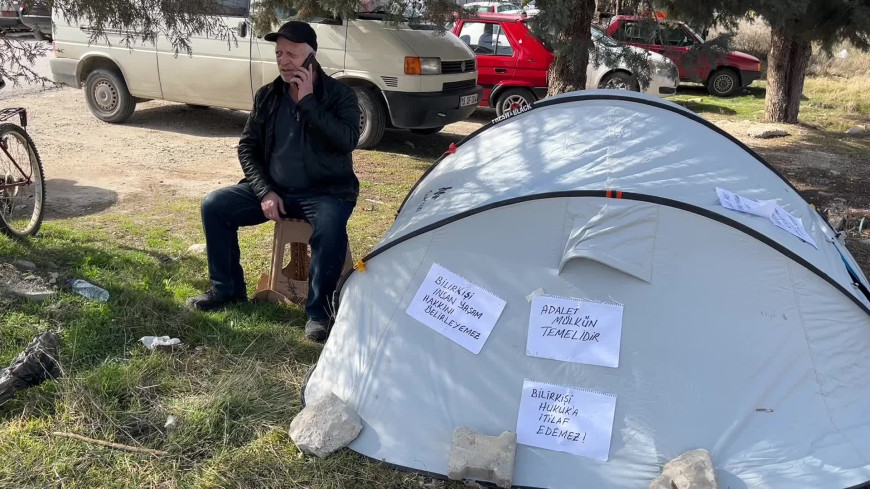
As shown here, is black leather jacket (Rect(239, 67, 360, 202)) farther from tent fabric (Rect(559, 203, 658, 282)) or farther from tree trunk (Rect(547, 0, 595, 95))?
tree trunk (Rect(547, 0, 595, 95))

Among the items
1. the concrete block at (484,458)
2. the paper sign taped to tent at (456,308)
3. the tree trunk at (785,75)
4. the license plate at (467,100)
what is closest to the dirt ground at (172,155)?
the tree trunk at (785,75)

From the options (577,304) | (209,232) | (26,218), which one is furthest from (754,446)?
(26,218)

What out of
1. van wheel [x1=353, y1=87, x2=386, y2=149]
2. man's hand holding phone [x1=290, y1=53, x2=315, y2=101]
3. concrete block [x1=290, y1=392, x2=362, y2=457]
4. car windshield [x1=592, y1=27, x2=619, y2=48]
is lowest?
concrete block [x1=290, y1=392, x2=362, y2=457]

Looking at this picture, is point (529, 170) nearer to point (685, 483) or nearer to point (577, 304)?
point (577, 304)

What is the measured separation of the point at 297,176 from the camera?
14.2 feet

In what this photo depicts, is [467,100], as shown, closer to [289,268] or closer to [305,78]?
[289,268]

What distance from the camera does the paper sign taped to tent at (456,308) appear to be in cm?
328

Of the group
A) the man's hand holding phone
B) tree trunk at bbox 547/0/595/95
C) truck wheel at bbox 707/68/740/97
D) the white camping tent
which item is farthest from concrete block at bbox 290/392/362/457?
truck wheel at bbox 707/68/740/97

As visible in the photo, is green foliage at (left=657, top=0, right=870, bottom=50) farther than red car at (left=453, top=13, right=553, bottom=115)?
No

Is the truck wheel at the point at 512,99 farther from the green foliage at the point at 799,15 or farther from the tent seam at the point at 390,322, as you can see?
the tent seam at the point at 390,322

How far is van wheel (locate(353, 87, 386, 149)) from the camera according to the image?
8859 mm

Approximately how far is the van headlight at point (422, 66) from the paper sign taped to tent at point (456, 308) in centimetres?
559

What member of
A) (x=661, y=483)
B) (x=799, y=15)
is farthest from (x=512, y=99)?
(x=661, y=483)

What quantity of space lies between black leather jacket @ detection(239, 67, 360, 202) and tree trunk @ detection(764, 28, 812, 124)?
8.12 m
